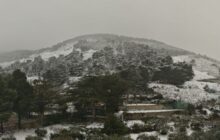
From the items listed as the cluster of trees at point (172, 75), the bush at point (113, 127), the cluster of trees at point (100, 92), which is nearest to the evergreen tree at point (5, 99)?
the cluster of trees at point (100, 92)

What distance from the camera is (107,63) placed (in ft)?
306

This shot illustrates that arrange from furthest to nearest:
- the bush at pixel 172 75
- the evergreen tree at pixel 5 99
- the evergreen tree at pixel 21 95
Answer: the bush at pixel 172 75 → the evergreen tree at pixel 21 95 → the evergreen tree at pixel 5 99

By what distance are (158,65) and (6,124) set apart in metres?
50.7

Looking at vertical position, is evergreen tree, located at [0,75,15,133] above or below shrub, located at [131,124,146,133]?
above

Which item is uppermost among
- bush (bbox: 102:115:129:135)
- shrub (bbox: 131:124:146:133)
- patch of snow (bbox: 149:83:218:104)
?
patch of snow (bbox: 149:83:218:104)

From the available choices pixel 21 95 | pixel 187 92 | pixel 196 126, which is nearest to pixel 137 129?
pixel 196 126

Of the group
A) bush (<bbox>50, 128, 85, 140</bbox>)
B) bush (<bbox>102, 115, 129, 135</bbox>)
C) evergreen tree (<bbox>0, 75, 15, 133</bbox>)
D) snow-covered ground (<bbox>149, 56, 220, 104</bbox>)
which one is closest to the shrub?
bush (<bbox>102, 115, 129, 135</bbox>)

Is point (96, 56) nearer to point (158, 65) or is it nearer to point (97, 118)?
point (158, 65)

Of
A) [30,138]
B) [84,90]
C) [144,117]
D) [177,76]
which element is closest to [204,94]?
[177,76]

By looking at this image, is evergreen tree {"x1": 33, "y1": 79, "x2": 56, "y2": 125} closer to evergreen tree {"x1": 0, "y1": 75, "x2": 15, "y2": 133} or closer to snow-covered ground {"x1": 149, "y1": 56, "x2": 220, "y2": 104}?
evergreen tree {"x1": 0, "y1": 75, "x2": 15, "y2": 133}

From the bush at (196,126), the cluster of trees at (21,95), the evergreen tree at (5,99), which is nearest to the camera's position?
the bush at (196,126)

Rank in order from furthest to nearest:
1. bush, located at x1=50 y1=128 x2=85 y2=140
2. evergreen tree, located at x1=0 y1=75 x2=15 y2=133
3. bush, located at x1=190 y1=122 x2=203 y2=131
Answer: evergreen tree, located at x1=0 y1=75 x2=15 y2=133 → bush, located at x1=190 y1=122 x2=203 y2=131 → bush, located at x1=50 y1=128 x2=85 y2=140

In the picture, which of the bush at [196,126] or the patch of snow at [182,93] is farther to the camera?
the patch of snow at [182,93]

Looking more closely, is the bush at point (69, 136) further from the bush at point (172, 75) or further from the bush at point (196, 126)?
the bush at point (172, 75)
